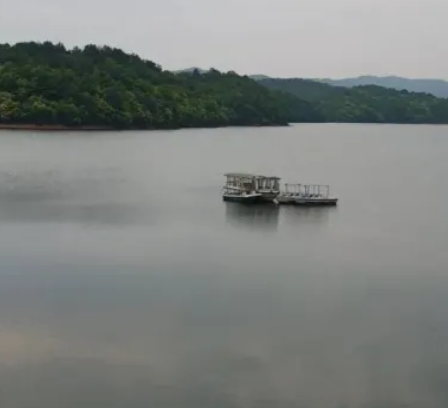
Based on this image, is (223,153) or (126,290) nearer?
(126,290)

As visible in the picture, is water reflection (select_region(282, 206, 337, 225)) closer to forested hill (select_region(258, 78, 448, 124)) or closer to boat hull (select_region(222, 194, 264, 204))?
boat hull (select_region(222, 194, 264, 204))

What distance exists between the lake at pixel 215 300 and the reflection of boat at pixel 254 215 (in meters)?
0.09

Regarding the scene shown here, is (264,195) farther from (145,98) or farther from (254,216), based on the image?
(145,98)

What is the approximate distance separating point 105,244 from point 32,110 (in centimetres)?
4059

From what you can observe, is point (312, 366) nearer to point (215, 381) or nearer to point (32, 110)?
point (215, 381)

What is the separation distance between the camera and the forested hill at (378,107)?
111 metres

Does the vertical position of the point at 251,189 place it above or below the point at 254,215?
above

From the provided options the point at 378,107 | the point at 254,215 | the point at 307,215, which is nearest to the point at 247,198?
the point at 254,215

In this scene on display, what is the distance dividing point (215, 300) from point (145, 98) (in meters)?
56.4

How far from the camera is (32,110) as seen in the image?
55594mm

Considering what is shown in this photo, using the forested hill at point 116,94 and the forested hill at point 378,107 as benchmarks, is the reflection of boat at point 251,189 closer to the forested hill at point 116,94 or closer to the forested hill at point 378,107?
the forested hill at point 116,94

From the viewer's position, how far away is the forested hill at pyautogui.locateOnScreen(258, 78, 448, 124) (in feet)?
364

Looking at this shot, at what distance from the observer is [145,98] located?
67.9m

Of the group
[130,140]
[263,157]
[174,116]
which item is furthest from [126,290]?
[174,116]
